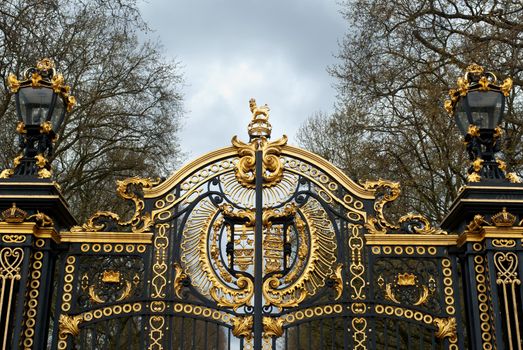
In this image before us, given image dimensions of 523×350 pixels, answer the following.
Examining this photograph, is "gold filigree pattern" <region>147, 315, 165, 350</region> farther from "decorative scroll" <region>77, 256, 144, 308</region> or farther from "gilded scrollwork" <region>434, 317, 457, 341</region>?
"gilded scrollwork" <region>434, 317, 457, 341</region>

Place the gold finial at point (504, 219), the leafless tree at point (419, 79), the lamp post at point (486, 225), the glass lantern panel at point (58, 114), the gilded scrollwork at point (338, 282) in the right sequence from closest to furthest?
the lamp post at point (486, 225) → the gold finial at point (504, 219) → the gilded scrollwork at point (338, 282) → the glass lantern panel at point (58, 114) → the leafless tree at point (419, 79)

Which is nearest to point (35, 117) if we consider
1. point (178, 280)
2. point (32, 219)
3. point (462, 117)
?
point (32, 219)

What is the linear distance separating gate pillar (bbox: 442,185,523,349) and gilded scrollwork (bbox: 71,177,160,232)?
2.91 meters

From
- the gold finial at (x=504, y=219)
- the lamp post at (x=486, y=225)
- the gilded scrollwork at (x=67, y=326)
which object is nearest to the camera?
the lamp post at (x=486, y=225)

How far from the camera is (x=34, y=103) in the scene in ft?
23.3

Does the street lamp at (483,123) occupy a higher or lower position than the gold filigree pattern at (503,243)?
higher

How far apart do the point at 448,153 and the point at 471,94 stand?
20.6 ft

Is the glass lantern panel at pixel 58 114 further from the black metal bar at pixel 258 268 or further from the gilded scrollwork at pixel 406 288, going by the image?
the gilded scrollwork at pixel 406 288

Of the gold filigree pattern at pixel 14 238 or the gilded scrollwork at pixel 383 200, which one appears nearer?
the gold filigree pattern at pixel 14 238

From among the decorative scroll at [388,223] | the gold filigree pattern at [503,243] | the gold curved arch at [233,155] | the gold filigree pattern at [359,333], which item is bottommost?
the gold filigree pattern at [359,333]

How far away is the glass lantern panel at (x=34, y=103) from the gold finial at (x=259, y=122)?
194cm

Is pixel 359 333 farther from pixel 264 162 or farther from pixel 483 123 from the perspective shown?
pixel 483 123

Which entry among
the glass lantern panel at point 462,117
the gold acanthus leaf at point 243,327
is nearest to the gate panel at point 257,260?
the gold acanthus leaf at point 243,327

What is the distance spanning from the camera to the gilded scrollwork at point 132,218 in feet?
23.2
